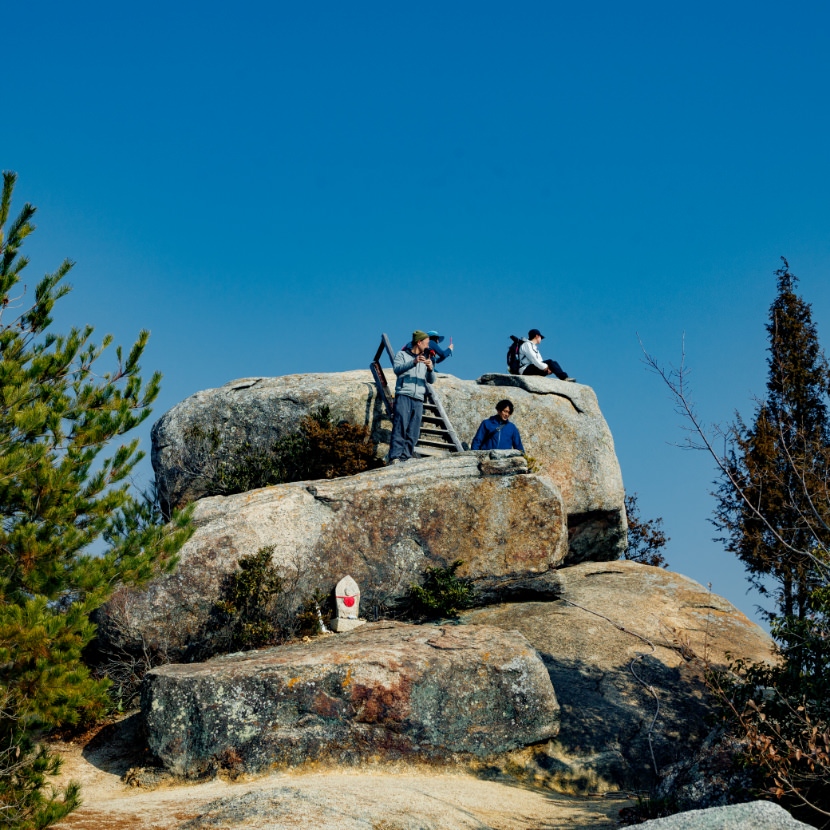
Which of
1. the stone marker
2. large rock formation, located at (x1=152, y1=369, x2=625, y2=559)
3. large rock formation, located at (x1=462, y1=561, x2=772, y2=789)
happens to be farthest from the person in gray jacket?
large rock formation, located at (x1=462, y1=561, x2=772, y2=789)

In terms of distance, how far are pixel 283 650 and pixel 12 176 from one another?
27.9 feet

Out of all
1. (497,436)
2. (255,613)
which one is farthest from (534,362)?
(255,613)

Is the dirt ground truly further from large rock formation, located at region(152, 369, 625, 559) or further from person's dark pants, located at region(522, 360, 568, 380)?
person's dark pants, located at region(522, 360, 568, 380)

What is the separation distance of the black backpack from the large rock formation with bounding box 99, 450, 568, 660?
596 cm

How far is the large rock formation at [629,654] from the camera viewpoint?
49.0 ft

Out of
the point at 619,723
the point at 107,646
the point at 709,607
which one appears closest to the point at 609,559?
the point at 709,607

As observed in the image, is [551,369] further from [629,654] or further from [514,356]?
[629,654]

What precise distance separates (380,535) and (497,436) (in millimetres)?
3692

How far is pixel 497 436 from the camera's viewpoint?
20.2 metres

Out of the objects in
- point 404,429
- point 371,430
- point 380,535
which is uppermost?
point 371,430

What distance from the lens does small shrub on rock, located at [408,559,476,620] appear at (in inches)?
695

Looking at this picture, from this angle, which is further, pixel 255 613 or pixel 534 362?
pixel 534 362

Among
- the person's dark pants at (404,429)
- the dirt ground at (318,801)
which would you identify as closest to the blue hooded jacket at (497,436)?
the person's dark pants at (404,429)

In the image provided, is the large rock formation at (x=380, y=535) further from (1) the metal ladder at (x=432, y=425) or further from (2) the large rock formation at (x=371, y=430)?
(2) the large rock formation at (x=371, y=430)
